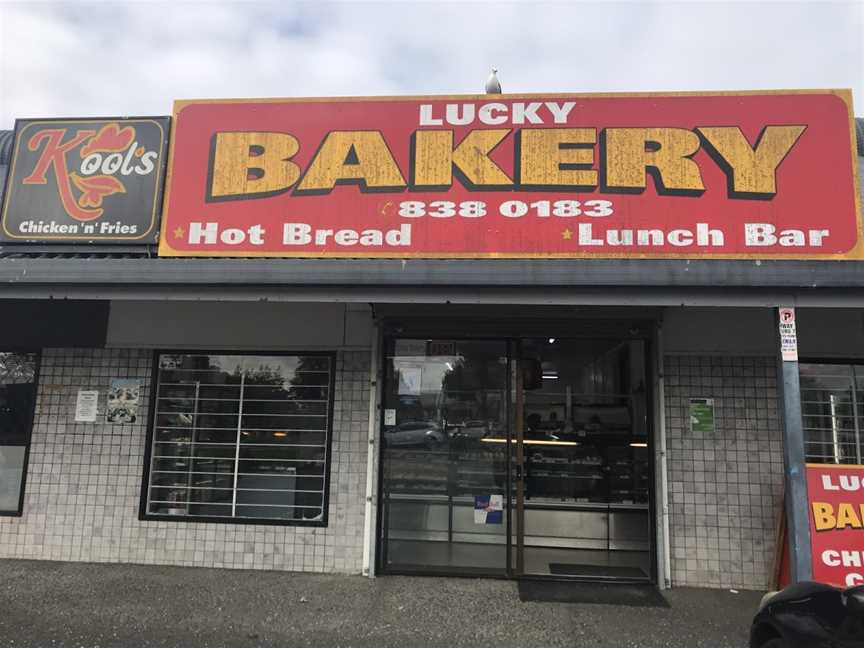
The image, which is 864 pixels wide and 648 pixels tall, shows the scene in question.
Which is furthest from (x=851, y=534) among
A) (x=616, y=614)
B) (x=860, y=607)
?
(x=860, y=607)

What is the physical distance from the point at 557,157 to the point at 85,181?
5.00 m

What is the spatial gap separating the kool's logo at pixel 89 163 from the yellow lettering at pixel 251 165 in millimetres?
743

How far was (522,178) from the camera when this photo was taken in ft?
21.0

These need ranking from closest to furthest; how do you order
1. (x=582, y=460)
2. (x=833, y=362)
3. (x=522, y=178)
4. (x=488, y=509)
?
(x=522, y=178) → (x=833, y=362) → (x=488, y=509) → (x=582, y=460)

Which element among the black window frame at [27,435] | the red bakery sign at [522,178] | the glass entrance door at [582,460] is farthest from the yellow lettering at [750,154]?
the black window frame at [27,435]

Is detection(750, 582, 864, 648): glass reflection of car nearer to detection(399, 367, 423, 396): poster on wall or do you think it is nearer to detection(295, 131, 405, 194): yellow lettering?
detection(399, 367, 423, 396): poster on wall

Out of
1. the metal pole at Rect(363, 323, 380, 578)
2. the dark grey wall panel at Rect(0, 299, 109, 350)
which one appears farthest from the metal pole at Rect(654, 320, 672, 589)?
the dark grey wall panel at Rect(0, 299, 109, 350)

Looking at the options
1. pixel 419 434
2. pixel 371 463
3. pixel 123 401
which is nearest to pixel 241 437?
pixel 123 401

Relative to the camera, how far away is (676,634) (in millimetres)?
5105

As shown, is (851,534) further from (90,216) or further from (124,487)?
(90,216)

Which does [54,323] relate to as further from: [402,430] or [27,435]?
[402,430]

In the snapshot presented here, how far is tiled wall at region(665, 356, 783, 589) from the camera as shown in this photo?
6.26 metres

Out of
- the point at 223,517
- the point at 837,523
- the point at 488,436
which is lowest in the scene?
the point at 223,517

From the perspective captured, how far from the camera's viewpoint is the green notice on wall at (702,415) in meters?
6.49
